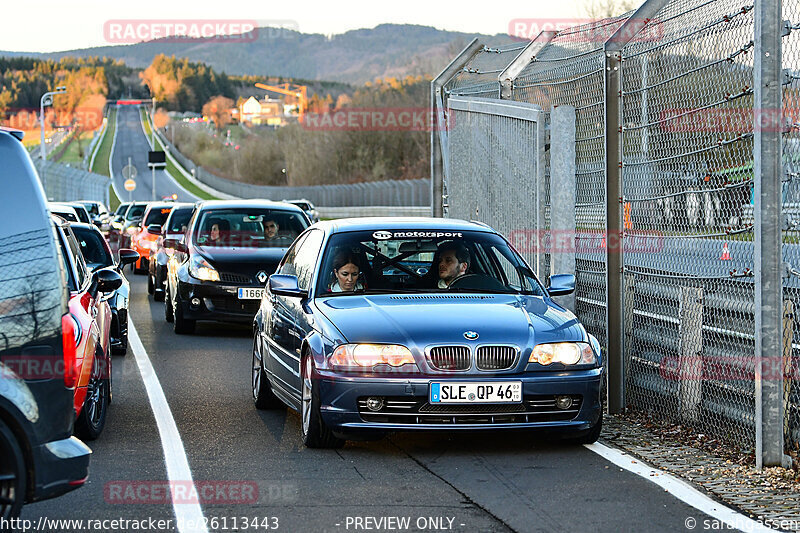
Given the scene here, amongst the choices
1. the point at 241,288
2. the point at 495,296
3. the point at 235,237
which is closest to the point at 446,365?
the point at 495,296

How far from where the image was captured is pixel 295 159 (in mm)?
112062

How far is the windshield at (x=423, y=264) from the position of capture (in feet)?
30.3

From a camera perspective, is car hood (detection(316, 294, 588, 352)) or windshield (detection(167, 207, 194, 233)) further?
windshield (detection(167, 207, 194, 233))

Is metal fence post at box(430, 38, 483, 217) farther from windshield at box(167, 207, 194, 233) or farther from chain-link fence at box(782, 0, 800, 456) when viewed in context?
chain-link fence at box(782, 0, 800, 456)

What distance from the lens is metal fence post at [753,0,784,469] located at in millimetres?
7430

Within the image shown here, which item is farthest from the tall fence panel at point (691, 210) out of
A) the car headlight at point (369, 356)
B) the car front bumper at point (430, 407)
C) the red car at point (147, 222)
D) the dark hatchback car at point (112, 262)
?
the red car at point (147, 222)

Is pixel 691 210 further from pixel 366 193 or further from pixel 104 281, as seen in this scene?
pixel 366 193

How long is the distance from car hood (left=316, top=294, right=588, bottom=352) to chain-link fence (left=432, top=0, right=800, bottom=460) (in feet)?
3.03

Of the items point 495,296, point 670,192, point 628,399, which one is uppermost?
point 670,192

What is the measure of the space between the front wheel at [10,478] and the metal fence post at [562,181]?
5.99 meters

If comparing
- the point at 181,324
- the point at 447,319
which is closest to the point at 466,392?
the point at 447,319

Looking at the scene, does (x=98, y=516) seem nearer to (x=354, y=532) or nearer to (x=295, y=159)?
(x=354, y=532)

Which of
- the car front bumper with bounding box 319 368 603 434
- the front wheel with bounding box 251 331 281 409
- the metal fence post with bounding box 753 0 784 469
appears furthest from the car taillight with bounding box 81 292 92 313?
the metal fence post with bounding box 753 0 784 469

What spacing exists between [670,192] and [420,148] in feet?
290
